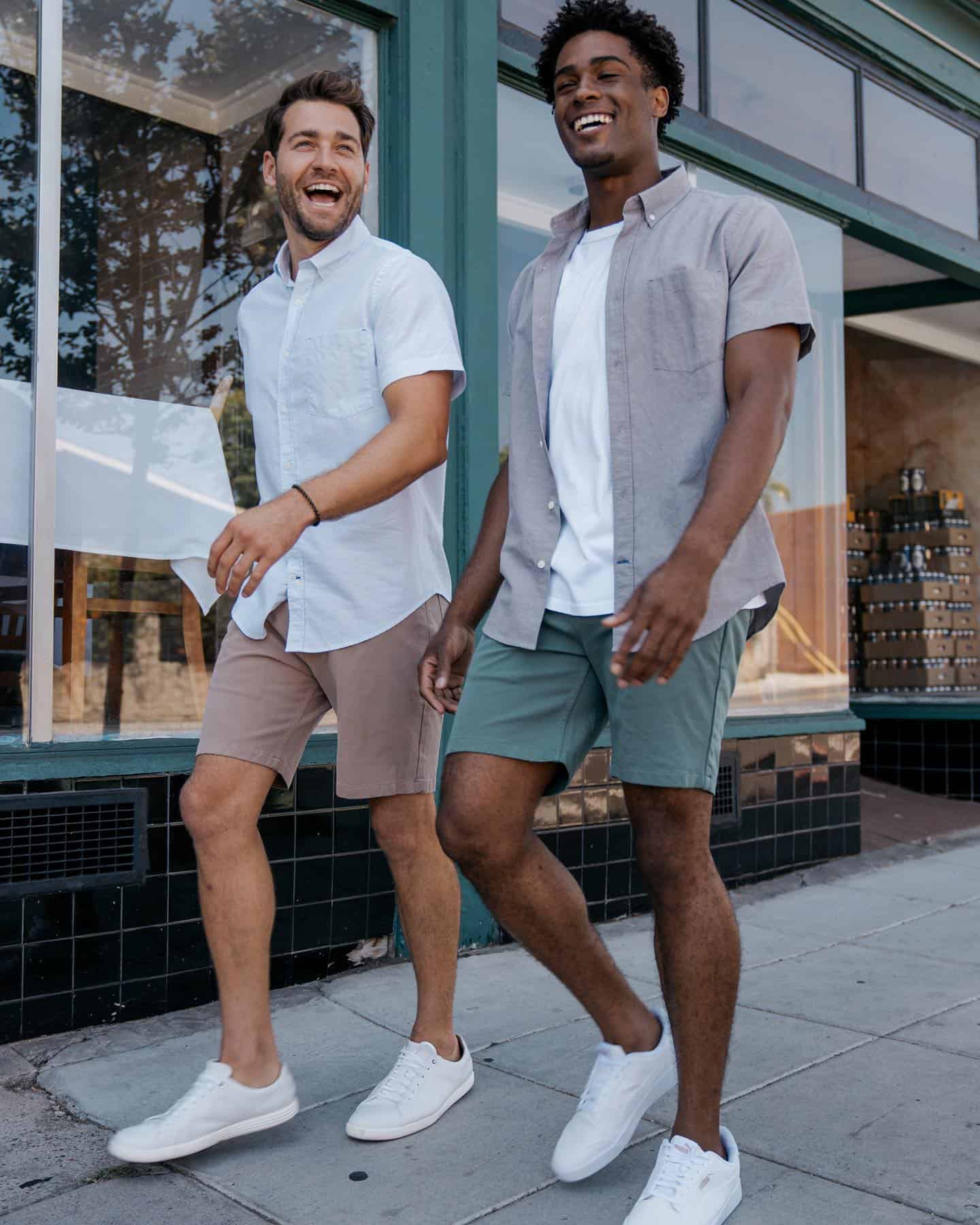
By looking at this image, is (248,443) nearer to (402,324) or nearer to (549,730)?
(402,324)

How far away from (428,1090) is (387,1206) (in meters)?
0.38

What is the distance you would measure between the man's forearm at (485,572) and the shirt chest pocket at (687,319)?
46 cm

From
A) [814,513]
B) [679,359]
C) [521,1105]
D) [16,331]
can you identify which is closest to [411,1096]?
[521,1105]

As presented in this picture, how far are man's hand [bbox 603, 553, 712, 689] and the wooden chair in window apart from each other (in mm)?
2122

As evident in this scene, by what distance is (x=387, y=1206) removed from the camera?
2301 millimetres

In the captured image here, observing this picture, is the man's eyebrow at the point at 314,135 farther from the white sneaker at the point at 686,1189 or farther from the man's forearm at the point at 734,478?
the white sneaker at the point at 686,1189

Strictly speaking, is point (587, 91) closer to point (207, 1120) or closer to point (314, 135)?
point (314, 135)

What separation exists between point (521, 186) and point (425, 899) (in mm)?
3254

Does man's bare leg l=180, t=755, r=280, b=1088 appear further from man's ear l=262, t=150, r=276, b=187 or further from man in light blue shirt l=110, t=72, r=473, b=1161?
man's ear l=262, t=150, r=276, b=187

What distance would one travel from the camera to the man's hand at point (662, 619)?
1.98 meters

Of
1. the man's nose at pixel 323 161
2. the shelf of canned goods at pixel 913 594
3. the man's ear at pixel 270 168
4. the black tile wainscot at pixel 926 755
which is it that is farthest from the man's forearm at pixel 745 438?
the shelf of canned goods at pixel 913 594

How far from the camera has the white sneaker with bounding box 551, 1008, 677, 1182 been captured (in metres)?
2.29

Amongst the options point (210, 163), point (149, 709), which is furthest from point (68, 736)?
point (210, 163)

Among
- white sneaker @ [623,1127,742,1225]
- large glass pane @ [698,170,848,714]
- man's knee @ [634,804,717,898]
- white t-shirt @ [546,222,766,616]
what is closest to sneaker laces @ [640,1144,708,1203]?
white sneaker @ [623,1127,742,1225]
